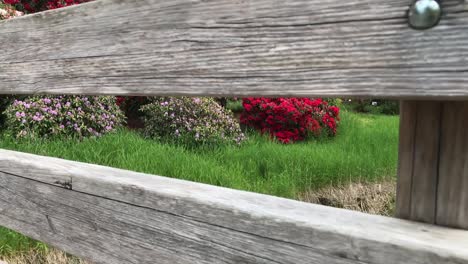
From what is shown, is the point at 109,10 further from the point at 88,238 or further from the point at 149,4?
the point at 88,238

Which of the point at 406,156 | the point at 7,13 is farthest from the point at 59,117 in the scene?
the point at 406,156

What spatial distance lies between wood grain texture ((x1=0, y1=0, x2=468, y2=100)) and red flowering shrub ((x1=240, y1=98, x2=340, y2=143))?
213 inches

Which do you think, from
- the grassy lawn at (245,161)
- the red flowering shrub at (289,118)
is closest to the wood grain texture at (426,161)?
the grassy lawn at (245,161)

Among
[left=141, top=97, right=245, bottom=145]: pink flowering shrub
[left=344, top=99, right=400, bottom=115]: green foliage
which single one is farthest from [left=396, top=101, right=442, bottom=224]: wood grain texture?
[left=344, top=99, right=400, bottom=115]: green foliage

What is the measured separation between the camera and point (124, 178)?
1106 millimetres

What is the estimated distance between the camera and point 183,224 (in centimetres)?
97

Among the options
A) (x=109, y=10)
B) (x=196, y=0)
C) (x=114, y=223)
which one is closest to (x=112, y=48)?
(x=109, y=10)

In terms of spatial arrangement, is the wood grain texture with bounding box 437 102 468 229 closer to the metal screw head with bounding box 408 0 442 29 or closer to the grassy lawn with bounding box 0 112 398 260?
the metal screw head with bounding box 408 0 442 29

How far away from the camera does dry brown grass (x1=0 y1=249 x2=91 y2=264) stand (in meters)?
2.61

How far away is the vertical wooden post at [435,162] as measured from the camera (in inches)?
27.5

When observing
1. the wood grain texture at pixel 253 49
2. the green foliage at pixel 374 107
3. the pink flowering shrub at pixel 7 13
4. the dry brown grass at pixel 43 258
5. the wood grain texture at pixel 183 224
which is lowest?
the green foliage at pixel 374 107

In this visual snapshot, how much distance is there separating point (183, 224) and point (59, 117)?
4.11 meters

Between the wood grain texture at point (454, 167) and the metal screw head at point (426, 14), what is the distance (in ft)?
0.47

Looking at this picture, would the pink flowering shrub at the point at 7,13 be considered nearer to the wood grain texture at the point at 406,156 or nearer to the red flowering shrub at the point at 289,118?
the red flowering shrub at the point at 289,118
